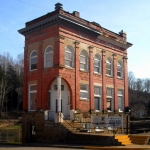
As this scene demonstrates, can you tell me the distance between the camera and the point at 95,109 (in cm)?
3128

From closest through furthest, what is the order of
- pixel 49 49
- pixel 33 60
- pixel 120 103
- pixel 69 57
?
1. pixel 49 49
2. pixel 69 57
3. pixel 33 60
4. pixel 120 103

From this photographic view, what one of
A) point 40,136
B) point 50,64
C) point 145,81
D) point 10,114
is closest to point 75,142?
point 40,136

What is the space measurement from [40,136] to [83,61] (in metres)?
9.46

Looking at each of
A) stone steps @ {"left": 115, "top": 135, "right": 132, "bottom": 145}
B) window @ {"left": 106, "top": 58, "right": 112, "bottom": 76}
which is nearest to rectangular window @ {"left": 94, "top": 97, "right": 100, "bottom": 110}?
window @ {"left": 106, "top": 58, "right": 112, "bottom": 76}

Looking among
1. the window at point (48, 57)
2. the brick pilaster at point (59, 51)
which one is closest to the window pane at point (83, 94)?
the brick pilaster at point (59, 51)

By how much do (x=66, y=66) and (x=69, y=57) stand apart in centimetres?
121

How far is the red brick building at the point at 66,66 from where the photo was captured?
2744 centimetres

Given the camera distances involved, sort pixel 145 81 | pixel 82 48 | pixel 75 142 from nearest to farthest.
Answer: pixel 75 142 → pixel 82 48 → pixel 145 81

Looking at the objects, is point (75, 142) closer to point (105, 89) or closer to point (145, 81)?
point (105, 89)

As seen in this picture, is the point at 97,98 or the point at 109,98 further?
the point at 109,98

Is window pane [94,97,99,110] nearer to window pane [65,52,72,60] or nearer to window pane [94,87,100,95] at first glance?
window pane [94,87,100,95]

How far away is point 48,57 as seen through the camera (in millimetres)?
28453

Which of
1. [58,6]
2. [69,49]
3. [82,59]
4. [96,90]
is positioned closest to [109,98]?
[96,90]

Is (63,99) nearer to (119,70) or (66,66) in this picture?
(66,66)
